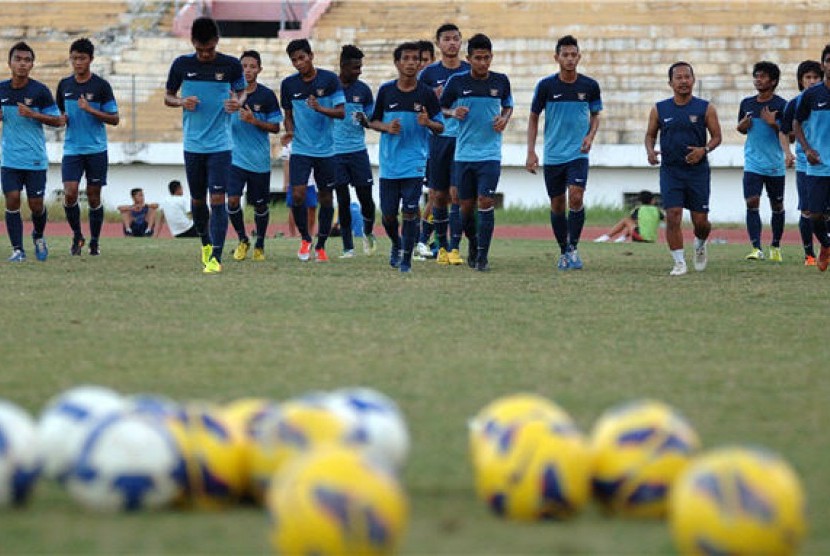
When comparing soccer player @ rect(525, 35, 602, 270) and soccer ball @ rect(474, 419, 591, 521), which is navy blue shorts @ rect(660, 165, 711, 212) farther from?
soccer ball @ rect(474, 419, 591, 521)

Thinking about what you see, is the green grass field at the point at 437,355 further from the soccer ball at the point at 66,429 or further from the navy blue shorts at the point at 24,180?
the navy blue shorts at the point at 24,180

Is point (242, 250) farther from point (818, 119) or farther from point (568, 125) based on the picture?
point (818, 119)

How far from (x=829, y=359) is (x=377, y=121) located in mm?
8216

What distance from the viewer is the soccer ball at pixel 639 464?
5.18m

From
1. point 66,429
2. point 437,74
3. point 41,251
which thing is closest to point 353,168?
point 437,74

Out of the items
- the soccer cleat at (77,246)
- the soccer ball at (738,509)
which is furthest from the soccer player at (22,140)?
the soccer ball at (738,509)

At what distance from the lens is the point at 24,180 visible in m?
17.9

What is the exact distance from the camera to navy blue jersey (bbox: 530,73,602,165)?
16.8 m

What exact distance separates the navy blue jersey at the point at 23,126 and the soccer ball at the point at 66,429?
1266 centimetres

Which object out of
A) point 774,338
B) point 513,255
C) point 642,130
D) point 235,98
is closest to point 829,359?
point 774,338

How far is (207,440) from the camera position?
17.0 ft

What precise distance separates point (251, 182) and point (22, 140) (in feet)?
9.31

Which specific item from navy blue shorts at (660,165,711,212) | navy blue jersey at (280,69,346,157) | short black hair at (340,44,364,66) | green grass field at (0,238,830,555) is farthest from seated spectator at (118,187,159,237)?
navy blue shorts at (660,165,711,212)

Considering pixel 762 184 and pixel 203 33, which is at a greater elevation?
pixel 203 33
